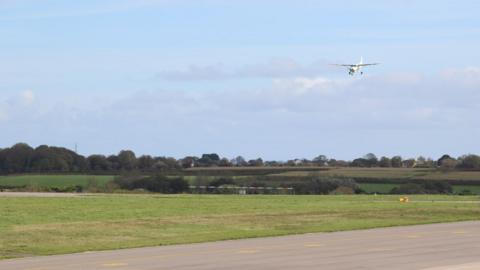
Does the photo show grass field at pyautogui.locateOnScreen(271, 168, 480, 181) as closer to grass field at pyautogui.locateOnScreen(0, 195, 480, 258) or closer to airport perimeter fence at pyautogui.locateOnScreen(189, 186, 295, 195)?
airport perimeter fence at pyautogui.locateOnScreen(189, 186, 295, 195)

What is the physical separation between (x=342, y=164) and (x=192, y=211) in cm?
10775

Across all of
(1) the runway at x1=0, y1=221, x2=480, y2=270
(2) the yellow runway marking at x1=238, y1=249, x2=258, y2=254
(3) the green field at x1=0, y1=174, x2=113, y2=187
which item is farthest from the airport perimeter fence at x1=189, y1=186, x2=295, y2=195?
(2) the yellow runway marking at x1=238, y1=249, x2=258, y2=254

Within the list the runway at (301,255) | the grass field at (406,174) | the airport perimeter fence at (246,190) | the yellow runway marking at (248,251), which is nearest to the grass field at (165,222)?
the runway at (301,255)

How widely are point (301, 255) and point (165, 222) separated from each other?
12.6 meters

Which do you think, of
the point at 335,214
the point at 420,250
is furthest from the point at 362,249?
the point at 335,214

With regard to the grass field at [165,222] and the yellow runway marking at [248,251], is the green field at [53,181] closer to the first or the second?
the grass field at [165,222]

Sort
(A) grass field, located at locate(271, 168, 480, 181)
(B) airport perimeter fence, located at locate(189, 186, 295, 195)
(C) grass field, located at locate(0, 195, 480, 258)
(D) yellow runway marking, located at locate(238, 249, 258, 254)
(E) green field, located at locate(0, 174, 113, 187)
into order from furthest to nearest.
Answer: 1. (A) grass field, located at locate(271, 168, 480, 181)
2. (E) green field, located at locate(0, 174, 113, 187)
3. (B) airport perimeter fence, located at locate(189, 186, 295, 195)
4. (C) grass field, located at locate(0, 195, 480, 258)
5. (D) yellow runway marking, located at locate(238, 249, 258, 254)

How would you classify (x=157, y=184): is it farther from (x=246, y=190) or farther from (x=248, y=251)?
(x=248, y=251)

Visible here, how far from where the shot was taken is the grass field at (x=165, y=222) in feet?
93.2

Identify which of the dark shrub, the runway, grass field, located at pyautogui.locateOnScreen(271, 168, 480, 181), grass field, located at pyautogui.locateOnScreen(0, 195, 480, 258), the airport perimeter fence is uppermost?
grass field, located at pyautogui.locateOnScreen(271, 168, 480, 181)

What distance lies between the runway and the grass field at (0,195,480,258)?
197 centimetres

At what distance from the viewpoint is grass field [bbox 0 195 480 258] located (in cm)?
2841

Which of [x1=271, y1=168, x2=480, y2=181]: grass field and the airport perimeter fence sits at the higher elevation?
[x1=271, y1=168, x2=480, y2=181]: grass field

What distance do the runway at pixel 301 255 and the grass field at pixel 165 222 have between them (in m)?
1.97
